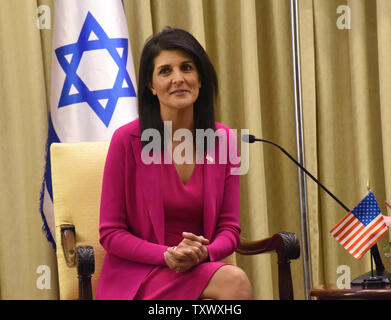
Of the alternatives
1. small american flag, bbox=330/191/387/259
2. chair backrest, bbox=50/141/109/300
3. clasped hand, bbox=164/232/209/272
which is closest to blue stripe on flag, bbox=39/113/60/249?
chair backrest, bbox=50/141/109/300

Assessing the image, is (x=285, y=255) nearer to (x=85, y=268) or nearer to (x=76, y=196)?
(x=85, y=268)

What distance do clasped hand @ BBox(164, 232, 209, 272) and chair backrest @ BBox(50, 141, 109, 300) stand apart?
54cm

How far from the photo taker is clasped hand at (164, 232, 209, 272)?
176 centimetres

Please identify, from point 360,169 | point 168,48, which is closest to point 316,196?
point 360,169

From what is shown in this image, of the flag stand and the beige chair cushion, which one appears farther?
the beige chair cushion

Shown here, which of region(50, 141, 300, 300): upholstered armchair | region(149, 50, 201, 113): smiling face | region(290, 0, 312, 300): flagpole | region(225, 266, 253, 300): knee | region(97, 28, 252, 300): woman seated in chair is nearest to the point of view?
region(225, 266, 253, 300): knee

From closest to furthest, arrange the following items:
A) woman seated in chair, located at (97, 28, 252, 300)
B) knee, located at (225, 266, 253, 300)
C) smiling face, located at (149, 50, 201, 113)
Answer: knee, located at (225, 266, 253, 300) → woman seated in chair, located at (97, 28, 252, 300) → smiling face, located at (149, 50, 201, 113)

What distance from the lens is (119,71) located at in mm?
2666

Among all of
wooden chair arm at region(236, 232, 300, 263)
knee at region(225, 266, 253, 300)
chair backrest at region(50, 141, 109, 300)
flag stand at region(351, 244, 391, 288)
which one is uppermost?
chair backrest at region(50, 141, 109, 300)

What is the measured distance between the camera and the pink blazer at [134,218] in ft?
6.10

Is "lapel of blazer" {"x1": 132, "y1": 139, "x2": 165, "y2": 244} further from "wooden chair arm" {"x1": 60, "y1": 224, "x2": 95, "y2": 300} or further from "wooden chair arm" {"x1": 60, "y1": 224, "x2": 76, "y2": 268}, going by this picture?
"wooden chair arm" {"x1": 60, "y1": 224, "x2": 76, "y2": 268}

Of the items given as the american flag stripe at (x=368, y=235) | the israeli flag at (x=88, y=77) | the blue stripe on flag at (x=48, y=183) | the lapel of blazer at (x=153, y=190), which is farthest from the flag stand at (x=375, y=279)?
the blue stripe on flag at (x=48, y=183)

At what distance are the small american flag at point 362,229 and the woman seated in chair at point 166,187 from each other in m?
0.37

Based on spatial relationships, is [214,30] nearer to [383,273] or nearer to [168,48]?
[168,48]
